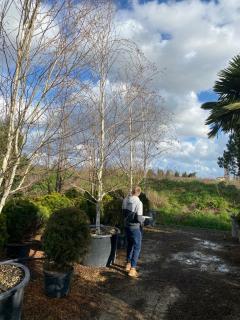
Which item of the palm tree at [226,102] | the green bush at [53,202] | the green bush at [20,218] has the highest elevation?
the palm tree at [226,102]

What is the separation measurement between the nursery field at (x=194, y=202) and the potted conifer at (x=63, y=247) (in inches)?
440

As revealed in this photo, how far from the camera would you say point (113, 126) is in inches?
291

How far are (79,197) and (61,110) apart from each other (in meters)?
6.09

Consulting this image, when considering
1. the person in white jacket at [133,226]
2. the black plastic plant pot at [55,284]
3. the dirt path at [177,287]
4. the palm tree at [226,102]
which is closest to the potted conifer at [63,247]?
the black plastic plant pot at [55,284]

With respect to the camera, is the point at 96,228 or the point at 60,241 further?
the point at 96,228

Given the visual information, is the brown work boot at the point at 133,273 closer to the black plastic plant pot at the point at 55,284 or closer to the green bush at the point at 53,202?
the black plastic plant pot at the point at 55,284

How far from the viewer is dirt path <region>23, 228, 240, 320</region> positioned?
468cm

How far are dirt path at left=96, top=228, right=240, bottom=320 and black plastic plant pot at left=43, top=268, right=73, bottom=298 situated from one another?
24.7 inches

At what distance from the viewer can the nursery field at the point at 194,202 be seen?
16.4 metres

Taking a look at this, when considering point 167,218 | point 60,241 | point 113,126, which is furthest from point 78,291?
point 167,218

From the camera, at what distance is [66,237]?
5281mm

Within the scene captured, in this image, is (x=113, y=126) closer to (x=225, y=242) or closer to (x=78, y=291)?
(x=78, y=291)

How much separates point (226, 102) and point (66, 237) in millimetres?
7433

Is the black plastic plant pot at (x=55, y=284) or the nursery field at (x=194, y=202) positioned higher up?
the nursery field at (x=194, y=202)
